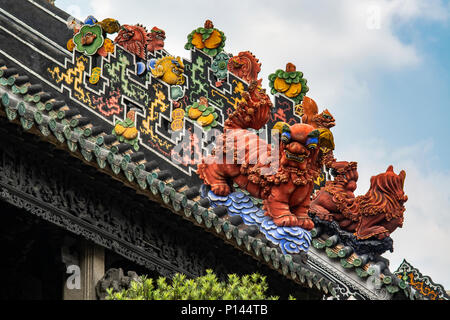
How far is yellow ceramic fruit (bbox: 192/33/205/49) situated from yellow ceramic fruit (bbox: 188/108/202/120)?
2018 mm

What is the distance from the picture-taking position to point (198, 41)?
25.4 meters

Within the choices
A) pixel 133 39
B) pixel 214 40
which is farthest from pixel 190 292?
pixel 214 40

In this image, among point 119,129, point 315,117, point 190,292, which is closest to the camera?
point 190,292

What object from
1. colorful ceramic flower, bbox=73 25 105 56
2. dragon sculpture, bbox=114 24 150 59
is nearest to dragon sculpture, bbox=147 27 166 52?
dragon sculpture, bbox=114 24 150 59

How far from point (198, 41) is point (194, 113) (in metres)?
2.22

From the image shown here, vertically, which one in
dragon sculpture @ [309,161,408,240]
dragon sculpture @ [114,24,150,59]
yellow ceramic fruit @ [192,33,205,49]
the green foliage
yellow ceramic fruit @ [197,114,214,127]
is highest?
yellow ceramic fruit @ [192,33,205,49]

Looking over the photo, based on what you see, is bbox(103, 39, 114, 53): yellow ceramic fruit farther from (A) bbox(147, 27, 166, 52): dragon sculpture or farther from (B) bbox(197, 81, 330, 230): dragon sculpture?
(B) bbox(197, 81, 330, 230): dragon sculpture

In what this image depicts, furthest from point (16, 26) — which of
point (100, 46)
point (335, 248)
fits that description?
point (335, 248)

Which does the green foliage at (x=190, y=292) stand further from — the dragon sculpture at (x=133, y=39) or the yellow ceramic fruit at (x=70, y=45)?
the dragon sculpture at (x=133, y=39)

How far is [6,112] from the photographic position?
14703 millimetres

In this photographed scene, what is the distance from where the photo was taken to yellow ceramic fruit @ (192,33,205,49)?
25.4m

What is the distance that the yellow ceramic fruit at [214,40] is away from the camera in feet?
83.6

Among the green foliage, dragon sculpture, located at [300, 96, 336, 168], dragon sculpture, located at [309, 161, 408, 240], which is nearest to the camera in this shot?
the green foliage

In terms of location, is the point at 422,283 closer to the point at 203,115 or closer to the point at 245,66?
the point at 245,66
